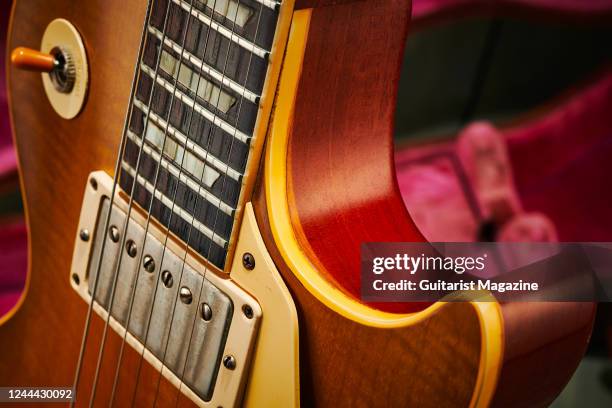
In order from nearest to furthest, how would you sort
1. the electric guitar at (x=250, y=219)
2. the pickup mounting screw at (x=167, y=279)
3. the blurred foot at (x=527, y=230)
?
the electric guitar at (x=250, y=219) < the pickup mounting screw at (x=167, y=279) < the blurred foot at (x=527, y=230)

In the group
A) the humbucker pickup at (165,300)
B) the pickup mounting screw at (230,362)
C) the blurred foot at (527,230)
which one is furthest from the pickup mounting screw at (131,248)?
the blurred foot at (527,230)

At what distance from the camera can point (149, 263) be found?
574mm

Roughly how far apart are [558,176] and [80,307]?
119cm

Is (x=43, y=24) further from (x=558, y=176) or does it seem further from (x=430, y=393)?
(x=558, y=176)

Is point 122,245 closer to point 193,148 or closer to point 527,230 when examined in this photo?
point 193,148

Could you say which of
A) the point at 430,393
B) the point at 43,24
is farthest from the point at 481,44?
the point at 430,393

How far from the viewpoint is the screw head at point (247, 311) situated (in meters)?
0.52

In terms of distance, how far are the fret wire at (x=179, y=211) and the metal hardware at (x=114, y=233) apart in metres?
0.04

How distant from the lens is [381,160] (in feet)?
1.83

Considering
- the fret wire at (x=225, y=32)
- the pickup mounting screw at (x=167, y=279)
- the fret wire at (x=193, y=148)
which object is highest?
the fret wire at (x=225, y=32)

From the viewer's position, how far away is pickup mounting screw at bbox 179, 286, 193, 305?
55 cm

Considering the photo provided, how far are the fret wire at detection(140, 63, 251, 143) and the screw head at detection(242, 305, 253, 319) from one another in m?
0.10

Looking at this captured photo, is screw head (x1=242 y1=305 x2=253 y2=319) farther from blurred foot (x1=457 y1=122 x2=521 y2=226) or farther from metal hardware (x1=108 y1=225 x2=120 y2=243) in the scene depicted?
blurred foot (x1=457 y1=122 x2=521 y2=226)

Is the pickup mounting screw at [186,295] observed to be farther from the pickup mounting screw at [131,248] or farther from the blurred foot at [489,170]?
the blurred foot at [489,170]
